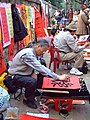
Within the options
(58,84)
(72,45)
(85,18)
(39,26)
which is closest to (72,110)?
(58,84)

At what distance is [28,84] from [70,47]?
2908mm

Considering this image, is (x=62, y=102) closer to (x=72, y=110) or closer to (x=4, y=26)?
(x=72, y=110)

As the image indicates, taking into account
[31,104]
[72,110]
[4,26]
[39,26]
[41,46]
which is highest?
[4,26]

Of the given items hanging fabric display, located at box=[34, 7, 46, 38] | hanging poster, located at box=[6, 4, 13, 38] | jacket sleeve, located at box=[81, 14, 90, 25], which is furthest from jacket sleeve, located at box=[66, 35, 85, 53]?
jacket sleeve, located at box=[81, 14, 90, 25]

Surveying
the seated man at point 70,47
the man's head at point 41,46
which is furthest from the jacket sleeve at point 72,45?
the man's head at point 41,46

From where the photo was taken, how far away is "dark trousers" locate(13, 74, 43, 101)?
5.17 meters

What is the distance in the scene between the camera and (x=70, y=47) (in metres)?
7.84

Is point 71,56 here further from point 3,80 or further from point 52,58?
point 3,80

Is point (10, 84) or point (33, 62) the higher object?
point (33, 62)

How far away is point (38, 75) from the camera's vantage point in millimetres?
5594

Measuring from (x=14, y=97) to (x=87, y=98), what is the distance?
142 centimetres

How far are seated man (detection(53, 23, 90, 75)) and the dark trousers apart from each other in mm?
2616

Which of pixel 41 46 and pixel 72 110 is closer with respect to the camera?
pixel 41 46

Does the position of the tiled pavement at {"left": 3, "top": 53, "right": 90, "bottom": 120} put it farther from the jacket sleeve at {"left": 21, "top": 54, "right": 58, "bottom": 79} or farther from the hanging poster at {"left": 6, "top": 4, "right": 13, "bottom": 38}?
the hanging poster at {"left": 6, "top": 4, "right": 13, "bottom": 38}
